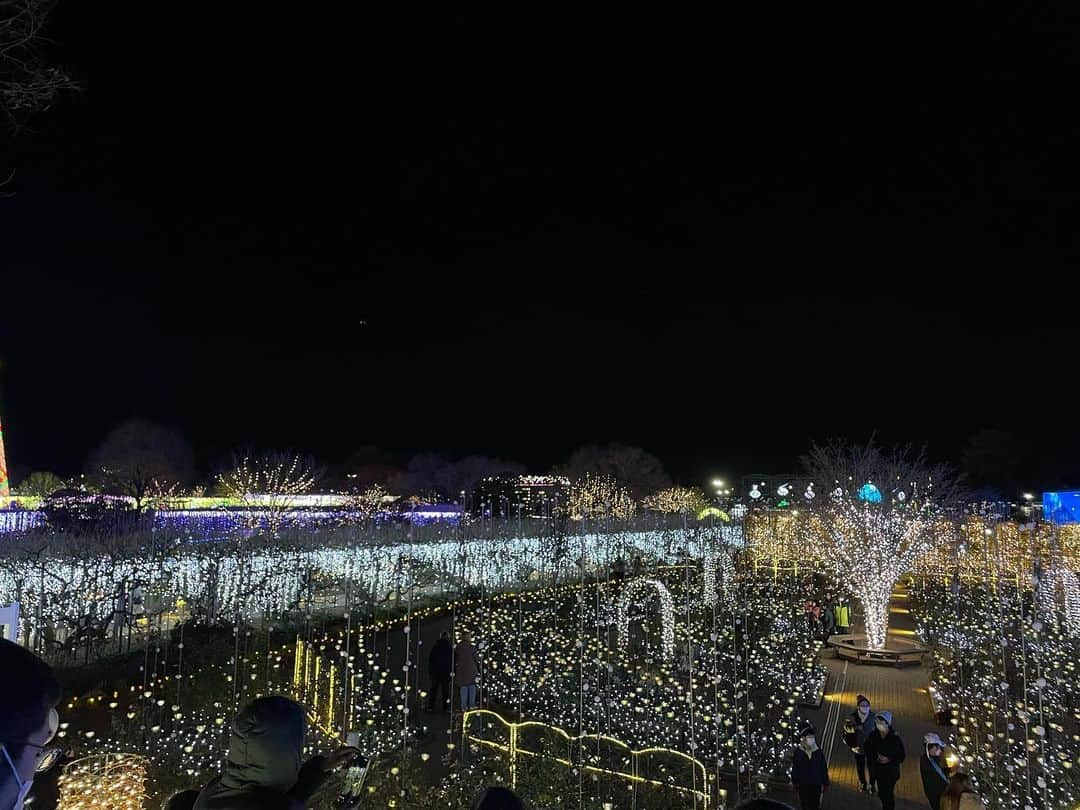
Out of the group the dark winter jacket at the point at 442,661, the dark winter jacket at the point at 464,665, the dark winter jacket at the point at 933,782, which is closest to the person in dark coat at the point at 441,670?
the dark winter jacket at the point at 442,661

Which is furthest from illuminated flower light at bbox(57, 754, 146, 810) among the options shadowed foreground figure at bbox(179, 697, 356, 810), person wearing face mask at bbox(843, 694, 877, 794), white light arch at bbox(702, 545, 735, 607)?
white light arch at bbox(702, 545, 735, 607)

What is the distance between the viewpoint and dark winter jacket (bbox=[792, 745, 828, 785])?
20.9ft

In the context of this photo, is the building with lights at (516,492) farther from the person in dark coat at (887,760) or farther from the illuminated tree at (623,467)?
the person in dark coat at (887,760)

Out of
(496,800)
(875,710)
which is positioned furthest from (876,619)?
(496,800)

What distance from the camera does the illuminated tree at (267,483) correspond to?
119 feet

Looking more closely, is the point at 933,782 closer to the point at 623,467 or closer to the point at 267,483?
the point at 267,483

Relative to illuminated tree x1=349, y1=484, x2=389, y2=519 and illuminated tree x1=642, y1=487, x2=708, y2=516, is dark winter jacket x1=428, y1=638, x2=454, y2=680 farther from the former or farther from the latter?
illuminated tree x1=642, y1=487, x2=708, y2=516

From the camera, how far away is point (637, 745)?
7.68m

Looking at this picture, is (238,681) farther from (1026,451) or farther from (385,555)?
(1026,451)

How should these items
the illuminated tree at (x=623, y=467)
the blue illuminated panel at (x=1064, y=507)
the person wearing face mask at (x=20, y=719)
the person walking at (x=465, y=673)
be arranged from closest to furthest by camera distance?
the person wearing face mask at (x=20, y=719) < the person walking at (x=465, y=673) < the blue illuminated panel at (x=1064, y=507) < the illuminated tree at (x=623, y=467)

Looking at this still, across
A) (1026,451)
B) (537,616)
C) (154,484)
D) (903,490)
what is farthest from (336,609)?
(1026,451)

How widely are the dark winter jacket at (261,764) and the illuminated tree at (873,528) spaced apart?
15421 mm

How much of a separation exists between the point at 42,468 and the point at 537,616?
1832 inches

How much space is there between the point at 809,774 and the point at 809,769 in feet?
0.14
